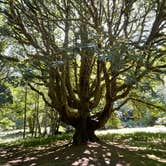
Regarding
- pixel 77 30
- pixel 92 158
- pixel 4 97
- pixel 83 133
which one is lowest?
pixel 92 158

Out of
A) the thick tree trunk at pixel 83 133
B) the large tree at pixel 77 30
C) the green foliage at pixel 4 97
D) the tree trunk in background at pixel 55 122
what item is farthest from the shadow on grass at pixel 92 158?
the tree trunk in background at pixel 55 122

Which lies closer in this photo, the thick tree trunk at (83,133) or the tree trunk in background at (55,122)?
the thick tree trunk at (83,133)

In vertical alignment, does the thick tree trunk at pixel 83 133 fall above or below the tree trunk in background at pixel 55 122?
below

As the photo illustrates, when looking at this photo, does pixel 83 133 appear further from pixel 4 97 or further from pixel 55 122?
pixel 55 122

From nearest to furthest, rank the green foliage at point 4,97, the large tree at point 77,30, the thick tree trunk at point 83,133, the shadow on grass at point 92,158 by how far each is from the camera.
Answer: the green foliage at point 4,97 → the shadow on grass at point 92,158 → the large tree at point 77,30 → the thick tree trunk at point 83,133

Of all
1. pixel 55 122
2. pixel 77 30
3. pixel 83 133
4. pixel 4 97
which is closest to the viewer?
pixel 4 97

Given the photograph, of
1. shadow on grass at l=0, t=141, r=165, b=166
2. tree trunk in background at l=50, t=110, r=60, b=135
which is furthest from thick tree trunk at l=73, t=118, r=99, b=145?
tree trunk in background at l=50, t=110, r=60, b=135

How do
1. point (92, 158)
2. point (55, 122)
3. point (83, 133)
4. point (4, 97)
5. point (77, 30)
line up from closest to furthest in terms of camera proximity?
point (4, 97) < point (92, 158) < point (77, 30) < point (83, 133) < point (55, 122)

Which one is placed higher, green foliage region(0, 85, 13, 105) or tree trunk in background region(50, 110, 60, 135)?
tree trunk in background region(50, 110, 60, 135)

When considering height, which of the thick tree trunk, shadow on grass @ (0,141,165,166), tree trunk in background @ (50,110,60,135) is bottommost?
shadow on grass @ (0,141,165,166)

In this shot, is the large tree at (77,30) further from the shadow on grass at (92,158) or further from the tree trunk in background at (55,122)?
the tree trunk in background at (55,122)

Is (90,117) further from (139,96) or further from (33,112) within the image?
(33,112)

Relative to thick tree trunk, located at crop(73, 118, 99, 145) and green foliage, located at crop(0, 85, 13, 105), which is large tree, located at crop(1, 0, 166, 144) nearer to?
thick tree trunk, located at crop(73, 118, 99, 145)

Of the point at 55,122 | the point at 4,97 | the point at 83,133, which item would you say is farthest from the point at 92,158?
the point at 55,122
